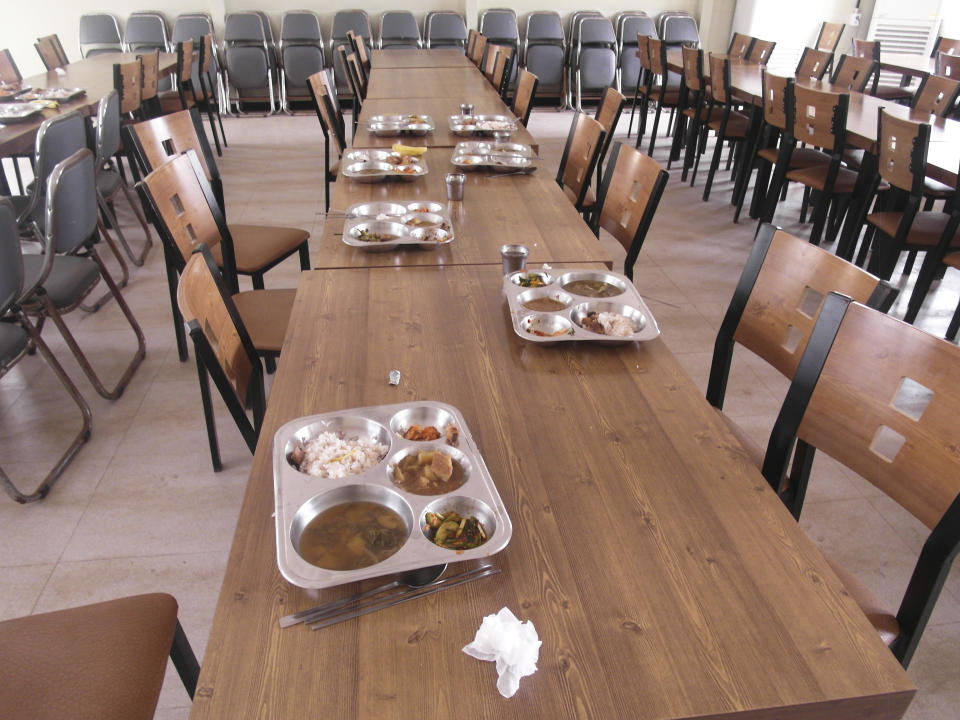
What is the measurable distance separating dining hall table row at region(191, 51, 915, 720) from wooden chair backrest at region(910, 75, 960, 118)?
11.9ft

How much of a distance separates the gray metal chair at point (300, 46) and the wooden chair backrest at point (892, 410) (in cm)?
686

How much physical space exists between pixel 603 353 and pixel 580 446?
1.05 feet

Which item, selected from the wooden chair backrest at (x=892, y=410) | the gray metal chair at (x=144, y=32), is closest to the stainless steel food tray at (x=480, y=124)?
the wooden chair backrest at (x=892, y=410)

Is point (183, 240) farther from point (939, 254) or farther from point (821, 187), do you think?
point (821, 187)

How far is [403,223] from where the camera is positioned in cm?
197

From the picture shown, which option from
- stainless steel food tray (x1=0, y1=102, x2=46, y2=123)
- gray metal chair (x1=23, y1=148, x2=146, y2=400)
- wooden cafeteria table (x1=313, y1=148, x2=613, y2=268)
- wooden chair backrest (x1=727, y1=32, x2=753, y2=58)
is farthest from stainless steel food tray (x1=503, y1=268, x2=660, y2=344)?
wooden chair backrest (x1=727, y1=32, x2=753, y2=58)

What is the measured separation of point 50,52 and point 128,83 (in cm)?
193

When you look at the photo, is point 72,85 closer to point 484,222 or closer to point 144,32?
point 144,32

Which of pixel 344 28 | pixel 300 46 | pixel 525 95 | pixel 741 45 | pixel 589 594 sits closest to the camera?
pixel 589 594

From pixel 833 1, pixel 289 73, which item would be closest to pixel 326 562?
pixel 289 73

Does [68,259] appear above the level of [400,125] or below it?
below

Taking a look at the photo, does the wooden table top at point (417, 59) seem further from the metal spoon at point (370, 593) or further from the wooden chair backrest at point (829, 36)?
the metal spoon at point (370, 593)

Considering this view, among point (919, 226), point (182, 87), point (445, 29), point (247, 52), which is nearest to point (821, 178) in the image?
point (919, 226)

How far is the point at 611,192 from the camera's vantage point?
2365mm
